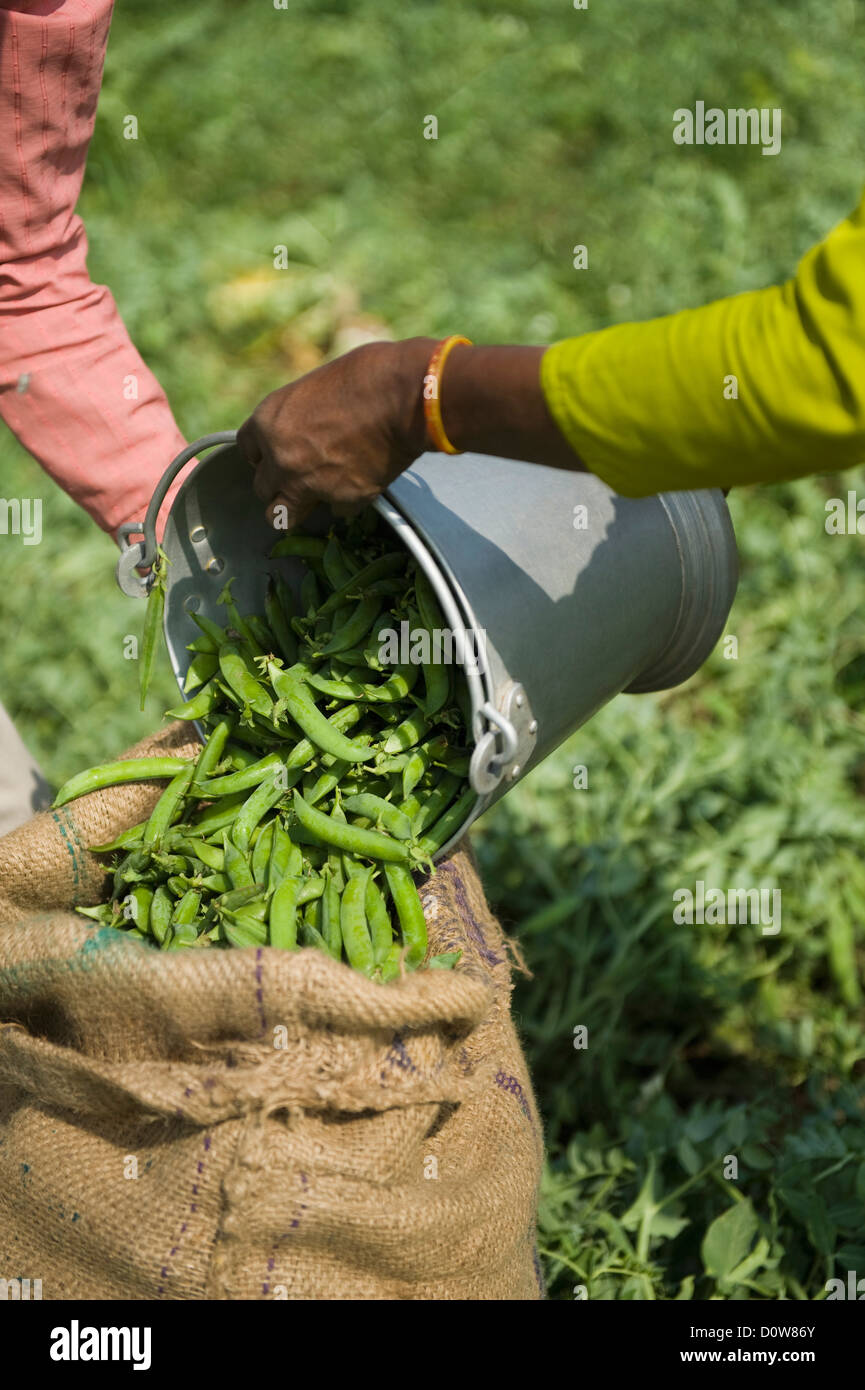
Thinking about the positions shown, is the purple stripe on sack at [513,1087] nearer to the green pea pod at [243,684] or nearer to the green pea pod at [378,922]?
the green pea pod at [378,922]

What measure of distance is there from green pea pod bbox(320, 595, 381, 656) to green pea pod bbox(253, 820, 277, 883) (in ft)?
1.08

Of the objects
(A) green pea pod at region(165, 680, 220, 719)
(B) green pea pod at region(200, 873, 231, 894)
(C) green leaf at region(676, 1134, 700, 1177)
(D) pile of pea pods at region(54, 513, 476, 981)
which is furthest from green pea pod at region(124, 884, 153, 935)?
(C) green leaf at region(676, 1134, 700, 1177)

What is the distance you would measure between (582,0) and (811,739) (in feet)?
14.7

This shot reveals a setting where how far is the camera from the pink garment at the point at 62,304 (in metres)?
2.22

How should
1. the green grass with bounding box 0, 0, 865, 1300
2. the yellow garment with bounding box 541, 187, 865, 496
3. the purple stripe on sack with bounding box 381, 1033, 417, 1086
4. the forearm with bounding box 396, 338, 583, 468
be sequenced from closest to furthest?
the yellow garment with bounding box 541, 187, 865, 496
the forearm with bounding box 396, 338, 583, 468
the purple stripe on sack with bounding box 381, 1033, 417, 1086
the green grass with bounding box 0, 0, 865, 1300

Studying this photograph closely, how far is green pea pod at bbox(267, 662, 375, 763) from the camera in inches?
86.2

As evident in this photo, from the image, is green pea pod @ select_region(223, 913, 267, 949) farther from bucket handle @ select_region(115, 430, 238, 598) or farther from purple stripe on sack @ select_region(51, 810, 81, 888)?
bucket handle @ select_region(115, 430, 238, 598)

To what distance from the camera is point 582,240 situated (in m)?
5.67

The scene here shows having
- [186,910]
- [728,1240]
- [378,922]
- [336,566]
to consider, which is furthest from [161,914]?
Result: [728,1240]

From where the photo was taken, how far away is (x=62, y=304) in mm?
2463

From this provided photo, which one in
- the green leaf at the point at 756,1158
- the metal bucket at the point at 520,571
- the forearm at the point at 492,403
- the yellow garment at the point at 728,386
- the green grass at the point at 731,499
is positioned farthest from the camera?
the green grass at the point at 731,499

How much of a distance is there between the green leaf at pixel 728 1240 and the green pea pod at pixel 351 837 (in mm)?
1074

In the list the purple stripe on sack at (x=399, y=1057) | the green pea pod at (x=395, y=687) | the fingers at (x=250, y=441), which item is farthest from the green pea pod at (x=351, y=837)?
the fingers at (x=250, y=441)
